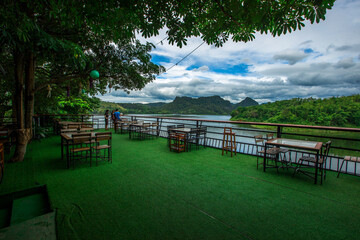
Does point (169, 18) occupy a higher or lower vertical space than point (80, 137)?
higher

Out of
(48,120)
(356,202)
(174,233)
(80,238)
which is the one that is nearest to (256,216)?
(174,233)

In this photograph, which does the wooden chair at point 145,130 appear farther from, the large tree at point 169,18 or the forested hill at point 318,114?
the forested hill at point 318,114

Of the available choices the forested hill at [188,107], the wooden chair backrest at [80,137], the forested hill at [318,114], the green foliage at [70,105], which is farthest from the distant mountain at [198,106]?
the wooden chair backrest at [80,137]

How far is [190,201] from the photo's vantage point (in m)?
2.34

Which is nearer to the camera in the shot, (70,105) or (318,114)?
(70,105)

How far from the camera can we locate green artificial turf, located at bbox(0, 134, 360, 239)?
1.75 m

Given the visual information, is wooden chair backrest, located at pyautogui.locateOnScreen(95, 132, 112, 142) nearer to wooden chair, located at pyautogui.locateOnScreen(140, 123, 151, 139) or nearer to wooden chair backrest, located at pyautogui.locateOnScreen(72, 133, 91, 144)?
wooden chair backrest, located at pyautogui.locateOnScreen(72, 133, 91, 144)

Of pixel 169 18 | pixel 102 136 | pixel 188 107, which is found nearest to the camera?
pixel 169 18

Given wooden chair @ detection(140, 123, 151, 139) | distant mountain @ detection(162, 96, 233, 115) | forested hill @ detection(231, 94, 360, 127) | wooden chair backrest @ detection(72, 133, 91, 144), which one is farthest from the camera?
distant mountain @ detection(162, 96, 233, 115)

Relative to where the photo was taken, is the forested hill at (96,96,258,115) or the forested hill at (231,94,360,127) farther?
the forested hill at (96,96,258,115)

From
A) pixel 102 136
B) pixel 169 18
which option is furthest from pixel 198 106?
pixel 169 18

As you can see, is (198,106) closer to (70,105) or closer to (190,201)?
(70,105)

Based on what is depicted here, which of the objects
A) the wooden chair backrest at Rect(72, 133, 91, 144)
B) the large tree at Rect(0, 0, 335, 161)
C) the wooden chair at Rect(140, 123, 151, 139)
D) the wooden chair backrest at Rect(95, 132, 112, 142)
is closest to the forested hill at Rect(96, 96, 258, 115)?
the wooden chair at Rect(140, 123, 151, 139)

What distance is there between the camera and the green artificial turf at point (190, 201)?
1747mm
